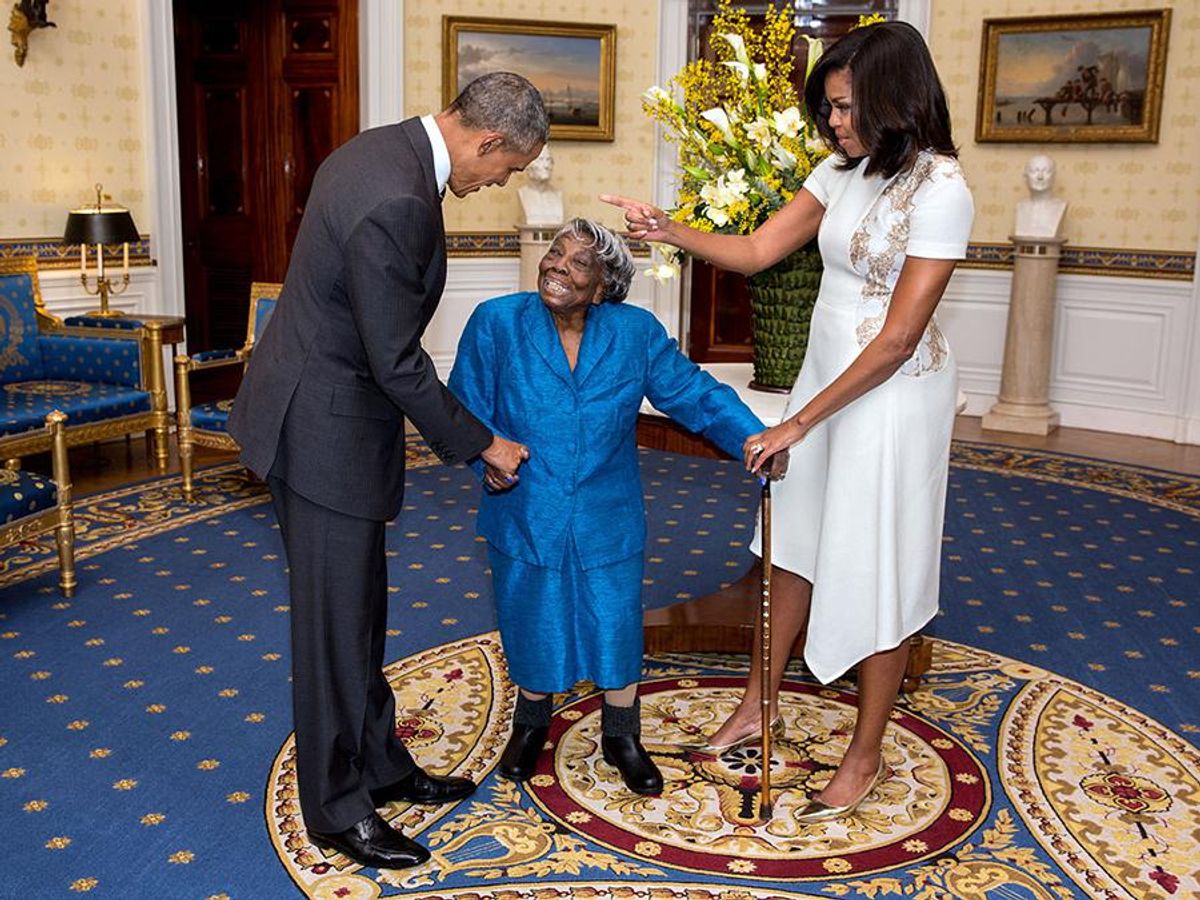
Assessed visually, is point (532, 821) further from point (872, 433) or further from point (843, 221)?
point (843, 221)

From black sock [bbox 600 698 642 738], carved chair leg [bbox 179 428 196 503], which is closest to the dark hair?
black sock [bbox 600 698 642 738]

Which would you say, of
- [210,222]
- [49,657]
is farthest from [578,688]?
[210,222]

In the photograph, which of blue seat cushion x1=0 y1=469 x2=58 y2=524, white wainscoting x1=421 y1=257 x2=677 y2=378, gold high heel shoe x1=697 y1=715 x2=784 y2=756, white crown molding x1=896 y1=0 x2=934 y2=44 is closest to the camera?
gold high heel shoe x1=697 y1=715 x2=784 y2=756

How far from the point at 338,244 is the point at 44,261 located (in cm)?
570

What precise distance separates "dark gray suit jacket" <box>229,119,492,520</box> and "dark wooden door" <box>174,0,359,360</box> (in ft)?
22.4

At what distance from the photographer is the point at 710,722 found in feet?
13.1

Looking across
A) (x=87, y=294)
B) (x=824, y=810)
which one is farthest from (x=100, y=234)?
(x=824, y=810)

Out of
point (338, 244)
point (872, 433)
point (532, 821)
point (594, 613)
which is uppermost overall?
point (338, 244)

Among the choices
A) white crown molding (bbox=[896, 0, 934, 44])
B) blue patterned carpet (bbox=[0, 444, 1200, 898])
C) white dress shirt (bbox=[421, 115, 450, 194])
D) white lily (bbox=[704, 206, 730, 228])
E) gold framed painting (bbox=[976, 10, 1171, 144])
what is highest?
white crown molding (bbox=[896, 0, 934, 44])

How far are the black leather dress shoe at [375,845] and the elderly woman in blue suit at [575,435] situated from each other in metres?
0.57

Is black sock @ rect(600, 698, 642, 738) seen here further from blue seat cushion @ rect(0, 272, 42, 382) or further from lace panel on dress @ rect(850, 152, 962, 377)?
blue seat cushion @ rect(0, 272, 42, 382)

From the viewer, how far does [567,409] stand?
331cm

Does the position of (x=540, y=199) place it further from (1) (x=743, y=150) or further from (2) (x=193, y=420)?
(1) (x=743, y=150)

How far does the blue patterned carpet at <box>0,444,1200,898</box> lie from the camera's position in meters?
3.13
